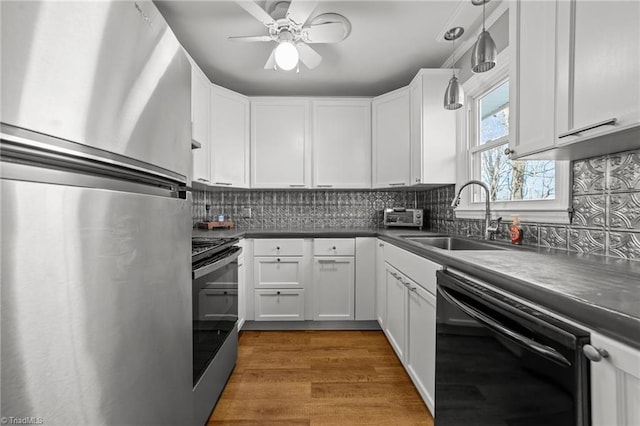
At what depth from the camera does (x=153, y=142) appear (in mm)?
802

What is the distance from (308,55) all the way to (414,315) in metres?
1.92

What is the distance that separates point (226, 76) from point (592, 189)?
117 inches

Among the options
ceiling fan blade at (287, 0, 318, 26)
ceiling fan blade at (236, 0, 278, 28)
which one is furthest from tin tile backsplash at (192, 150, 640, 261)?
ceiling fan blade at (236, 0, 278, 28)

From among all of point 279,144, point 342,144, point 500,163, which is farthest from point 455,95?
point 279,144

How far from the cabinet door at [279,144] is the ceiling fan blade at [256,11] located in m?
1.28

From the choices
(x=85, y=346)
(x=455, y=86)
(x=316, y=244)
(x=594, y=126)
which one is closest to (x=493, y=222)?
(x=455, y=86)

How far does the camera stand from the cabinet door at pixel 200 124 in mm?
2344

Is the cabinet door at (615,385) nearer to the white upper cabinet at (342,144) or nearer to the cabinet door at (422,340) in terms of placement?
the cabinet door at (422,340)

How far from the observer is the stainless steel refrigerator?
44 cm

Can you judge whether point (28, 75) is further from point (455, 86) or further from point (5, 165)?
point (455, 86)

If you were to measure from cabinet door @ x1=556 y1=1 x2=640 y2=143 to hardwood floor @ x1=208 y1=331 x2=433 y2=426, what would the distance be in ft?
5.28

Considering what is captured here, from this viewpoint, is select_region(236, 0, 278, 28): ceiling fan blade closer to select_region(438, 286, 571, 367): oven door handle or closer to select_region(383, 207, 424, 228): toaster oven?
select_region(438, 286, 571, 367): oven door handle

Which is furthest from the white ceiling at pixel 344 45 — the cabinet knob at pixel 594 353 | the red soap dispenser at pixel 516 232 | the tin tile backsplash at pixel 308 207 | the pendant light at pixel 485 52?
the cabinet knob at pixel 594 353
